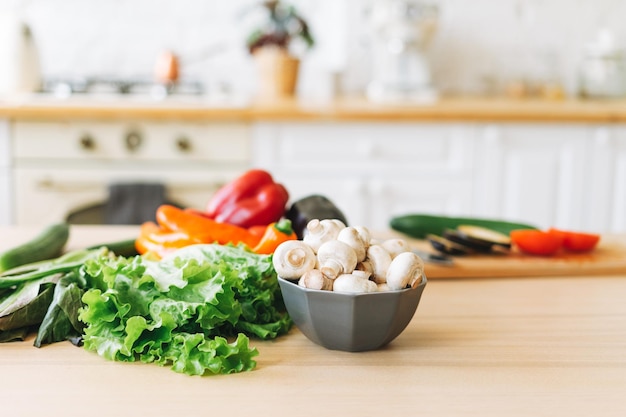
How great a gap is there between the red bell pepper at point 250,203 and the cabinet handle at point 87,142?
54.4 inches

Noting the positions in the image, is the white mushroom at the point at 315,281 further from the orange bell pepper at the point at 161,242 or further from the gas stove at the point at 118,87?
the gas stove at the point at 118,87

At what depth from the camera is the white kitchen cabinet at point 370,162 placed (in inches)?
113

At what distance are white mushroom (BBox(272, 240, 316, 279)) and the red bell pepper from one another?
58 cm

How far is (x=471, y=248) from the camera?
1.45m

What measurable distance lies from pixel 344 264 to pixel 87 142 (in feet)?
6.85

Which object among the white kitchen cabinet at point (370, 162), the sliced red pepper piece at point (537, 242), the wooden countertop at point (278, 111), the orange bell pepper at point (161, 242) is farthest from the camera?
the white kitchen cabinet at point (370, 162)

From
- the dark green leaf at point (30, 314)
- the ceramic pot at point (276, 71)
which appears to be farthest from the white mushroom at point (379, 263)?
the ceramic pot at point (276, 71)

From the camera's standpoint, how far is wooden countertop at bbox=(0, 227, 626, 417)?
30.4 inches

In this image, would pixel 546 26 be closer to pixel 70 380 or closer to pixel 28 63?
pixel 28 63

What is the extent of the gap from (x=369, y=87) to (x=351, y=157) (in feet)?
2.47

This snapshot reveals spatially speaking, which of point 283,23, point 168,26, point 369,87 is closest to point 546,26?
point 369,87

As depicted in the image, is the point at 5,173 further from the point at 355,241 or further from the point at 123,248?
the point at 355,241

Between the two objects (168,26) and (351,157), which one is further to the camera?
(168,26)

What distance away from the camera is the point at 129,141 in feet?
9.25
